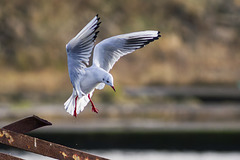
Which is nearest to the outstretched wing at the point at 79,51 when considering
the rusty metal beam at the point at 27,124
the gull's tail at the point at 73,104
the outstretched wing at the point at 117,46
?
the outstretched wing at the point at 117,46

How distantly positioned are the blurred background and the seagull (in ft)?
34.5

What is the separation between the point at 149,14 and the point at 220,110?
46.4ft

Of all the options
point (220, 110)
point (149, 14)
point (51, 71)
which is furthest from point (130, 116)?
point (149, 14)

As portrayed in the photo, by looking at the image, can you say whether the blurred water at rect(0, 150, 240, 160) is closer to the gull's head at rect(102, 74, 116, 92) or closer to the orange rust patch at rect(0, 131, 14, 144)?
the gull's head at rect(102, 74, 116, 92)

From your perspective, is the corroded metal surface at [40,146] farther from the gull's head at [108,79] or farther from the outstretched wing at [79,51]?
the outstretched wing at [79,51]

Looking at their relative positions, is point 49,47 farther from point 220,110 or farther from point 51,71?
point 220,110

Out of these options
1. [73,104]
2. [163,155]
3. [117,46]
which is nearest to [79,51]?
[117,46]

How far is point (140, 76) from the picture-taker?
34625 millimetres

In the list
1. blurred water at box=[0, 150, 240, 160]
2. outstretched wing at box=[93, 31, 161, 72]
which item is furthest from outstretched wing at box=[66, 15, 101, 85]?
blurred water at box=[0, 150, 240, 160]

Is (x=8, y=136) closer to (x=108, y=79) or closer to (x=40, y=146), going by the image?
(x=40, y=146)

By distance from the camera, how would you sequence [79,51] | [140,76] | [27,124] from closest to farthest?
[27,124] → [79,51] → [140,76]

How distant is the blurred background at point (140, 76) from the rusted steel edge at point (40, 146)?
13.1m

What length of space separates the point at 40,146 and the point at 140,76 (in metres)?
30.7

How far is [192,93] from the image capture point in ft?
94.6
